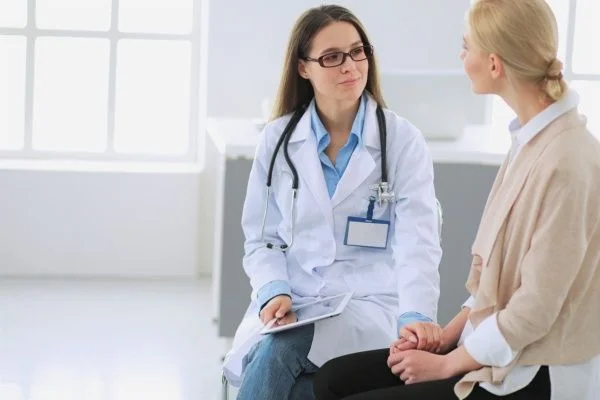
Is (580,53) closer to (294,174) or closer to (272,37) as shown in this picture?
(272,37)

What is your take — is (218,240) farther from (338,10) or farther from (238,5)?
(238,5)

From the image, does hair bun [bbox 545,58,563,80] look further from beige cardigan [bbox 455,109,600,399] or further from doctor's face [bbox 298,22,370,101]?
doctor's face [bbox 298,22,370,101]

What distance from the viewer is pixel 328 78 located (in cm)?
260

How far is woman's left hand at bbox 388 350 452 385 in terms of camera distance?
2.01 metres

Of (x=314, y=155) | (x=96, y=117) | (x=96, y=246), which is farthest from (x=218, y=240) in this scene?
(x=96, y=117)

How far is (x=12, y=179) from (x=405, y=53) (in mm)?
1941

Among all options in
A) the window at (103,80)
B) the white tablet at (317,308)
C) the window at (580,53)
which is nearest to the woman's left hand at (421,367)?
the white tablet at (317,308)

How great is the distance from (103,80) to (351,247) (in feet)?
10.5

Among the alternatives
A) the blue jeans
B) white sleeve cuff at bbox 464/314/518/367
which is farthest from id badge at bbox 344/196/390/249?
white sleeve cuff at bbox 464/314/518/367

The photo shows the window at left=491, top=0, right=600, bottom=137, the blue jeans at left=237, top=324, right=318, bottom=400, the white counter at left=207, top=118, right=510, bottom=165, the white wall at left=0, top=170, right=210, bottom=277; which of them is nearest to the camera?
the blue jeans at left=237, top=324, right=318, bottom=400

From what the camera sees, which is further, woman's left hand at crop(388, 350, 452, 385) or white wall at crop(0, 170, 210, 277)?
white wall at crop(0, 170, 210, 277)

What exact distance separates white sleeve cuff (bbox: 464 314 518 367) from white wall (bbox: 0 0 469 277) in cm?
343

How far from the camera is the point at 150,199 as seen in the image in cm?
525

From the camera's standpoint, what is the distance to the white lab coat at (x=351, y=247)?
96.2 inches
